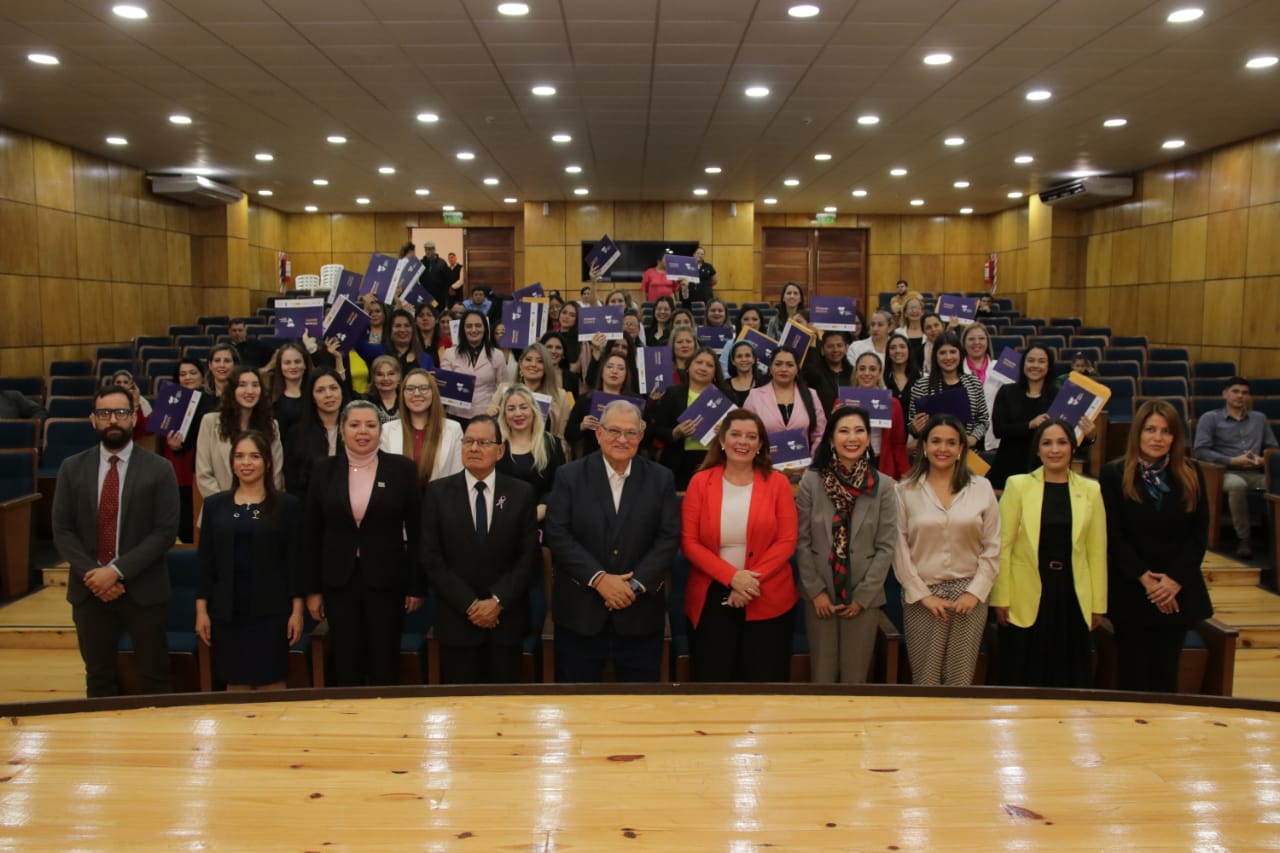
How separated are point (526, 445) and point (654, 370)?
62.9 inches

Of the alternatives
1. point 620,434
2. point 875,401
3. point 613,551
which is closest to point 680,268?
point 875,401

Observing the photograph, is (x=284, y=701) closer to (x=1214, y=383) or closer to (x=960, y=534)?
(x=960, y=534)

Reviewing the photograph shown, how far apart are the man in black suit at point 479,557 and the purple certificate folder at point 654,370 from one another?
2.16 metres

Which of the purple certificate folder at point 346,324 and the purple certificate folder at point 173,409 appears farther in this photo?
the purple certificate folder at point 346,324

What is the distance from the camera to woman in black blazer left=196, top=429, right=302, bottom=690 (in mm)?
3320

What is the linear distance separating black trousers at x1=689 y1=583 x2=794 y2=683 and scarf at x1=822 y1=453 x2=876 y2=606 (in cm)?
22

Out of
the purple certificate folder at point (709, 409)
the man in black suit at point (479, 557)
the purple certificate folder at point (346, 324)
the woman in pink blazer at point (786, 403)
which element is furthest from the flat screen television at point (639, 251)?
the man in black suit at point (479, 557)

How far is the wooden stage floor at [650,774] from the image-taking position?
64.8 inches

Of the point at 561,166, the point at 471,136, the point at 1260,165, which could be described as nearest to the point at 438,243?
the point at 561,166

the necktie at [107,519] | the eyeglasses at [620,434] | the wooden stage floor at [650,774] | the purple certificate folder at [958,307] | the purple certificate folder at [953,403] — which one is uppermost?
the purple certificate folder at [958,307]

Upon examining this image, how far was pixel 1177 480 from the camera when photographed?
11.5 feet

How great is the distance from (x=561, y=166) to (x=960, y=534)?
434 inches

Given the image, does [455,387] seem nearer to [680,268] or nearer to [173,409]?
[173,409]

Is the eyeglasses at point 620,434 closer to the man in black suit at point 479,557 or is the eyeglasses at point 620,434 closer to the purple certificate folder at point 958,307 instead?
the man in black suit at point 479,557
